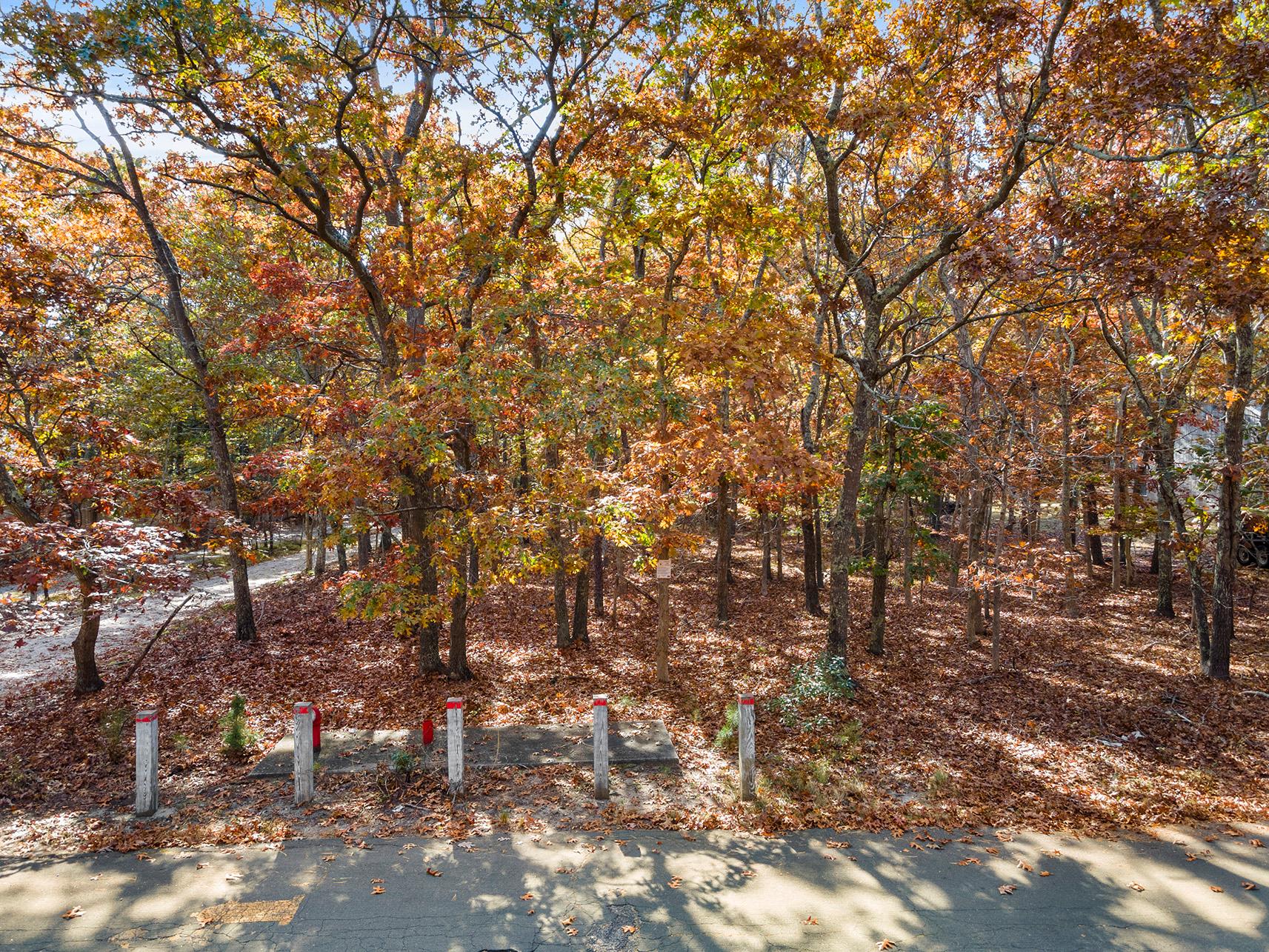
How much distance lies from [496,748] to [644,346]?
640cm

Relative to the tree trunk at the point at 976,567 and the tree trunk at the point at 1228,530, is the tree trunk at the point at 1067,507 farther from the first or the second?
the tree trunk at the point at 1228,530

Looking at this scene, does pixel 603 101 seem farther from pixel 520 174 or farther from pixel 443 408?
pixel 443 408

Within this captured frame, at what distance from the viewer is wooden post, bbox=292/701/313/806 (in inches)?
274

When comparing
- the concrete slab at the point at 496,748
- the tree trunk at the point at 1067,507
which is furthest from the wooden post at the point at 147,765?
the tree trunk at the point at 1067,507

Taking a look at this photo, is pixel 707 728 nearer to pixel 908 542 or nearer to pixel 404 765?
pixel 404 765

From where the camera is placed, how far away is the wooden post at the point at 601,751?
22.7 feet

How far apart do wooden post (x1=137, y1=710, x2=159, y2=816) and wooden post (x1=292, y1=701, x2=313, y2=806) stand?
1290 mm

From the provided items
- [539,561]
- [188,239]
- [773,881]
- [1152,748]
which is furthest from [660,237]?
[188,239]

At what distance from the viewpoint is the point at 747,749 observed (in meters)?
7.03

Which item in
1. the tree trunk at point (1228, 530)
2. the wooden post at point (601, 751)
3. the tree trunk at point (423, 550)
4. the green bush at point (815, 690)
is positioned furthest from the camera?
the tree trunk at point (1228, 530)

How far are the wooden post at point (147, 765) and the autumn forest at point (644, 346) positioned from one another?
0.99m

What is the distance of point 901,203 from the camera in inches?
435

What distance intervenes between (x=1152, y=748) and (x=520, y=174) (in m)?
13.2

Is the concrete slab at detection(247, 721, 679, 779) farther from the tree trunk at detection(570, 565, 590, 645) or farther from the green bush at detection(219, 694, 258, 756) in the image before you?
the tree trunk at detection(570, 565, 590, 645)
